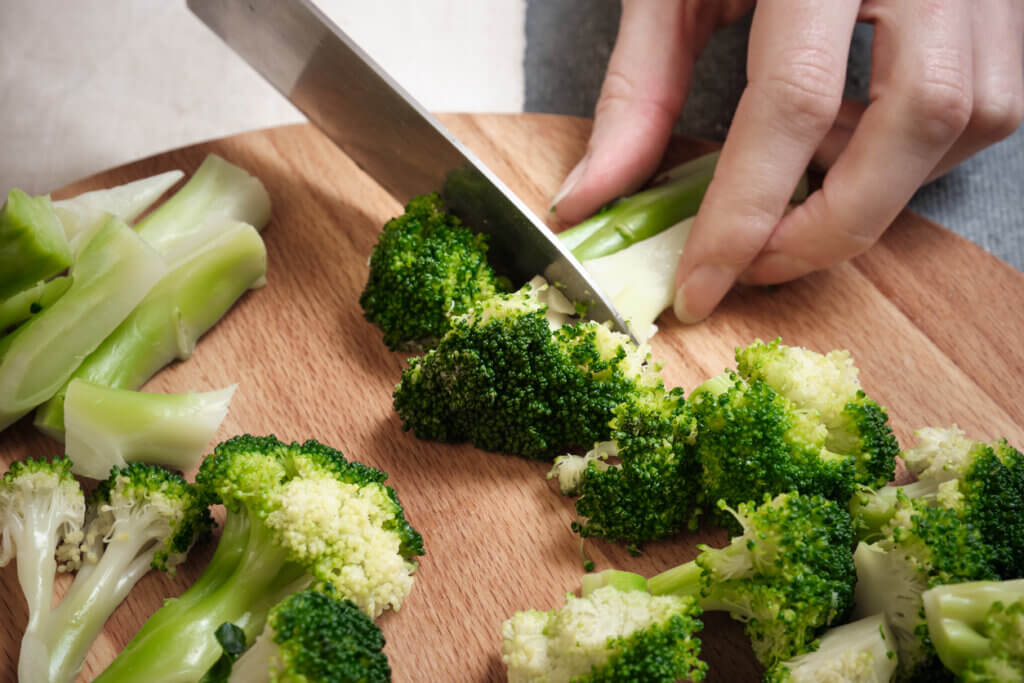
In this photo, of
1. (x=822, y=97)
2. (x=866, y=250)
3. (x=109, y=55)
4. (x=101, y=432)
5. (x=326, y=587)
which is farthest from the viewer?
(x=109, y=55)

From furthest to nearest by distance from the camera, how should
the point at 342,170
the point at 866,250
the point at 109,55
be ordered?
1. the point at 109,55
2. the point at 342,170
3. the point at 866,250

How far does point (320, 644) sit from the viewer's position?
4.39ft

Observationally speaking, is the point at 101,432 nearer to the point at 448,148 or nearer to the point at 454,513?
the point at 454,513

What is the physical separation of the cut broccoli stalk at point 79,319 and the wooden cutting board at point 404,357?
0.14 m

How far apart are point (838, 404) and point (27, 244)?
1.63 meters

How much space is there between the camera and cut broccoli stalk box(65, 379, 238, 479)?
1.72 m

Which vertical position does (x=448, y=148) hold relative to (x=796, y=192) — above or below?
above

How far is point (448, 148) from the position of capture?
1.99m

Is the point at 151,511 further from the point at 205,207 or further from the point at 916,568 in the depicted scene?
the point at 916,568

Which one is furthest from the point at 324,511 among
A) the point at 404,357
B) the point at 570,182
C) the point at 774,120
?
the point at 774,120

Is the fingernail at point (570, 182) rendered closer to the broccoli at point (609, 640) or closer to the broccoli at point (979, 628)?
the broccoli at point (609, 640)

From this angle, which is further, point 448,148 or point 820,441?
point 448,148

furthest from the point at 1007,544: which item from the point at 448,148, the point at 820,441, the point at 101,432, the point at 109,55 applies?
the point at 109,55

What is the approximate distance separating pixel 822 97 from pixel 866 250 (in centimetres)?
42
